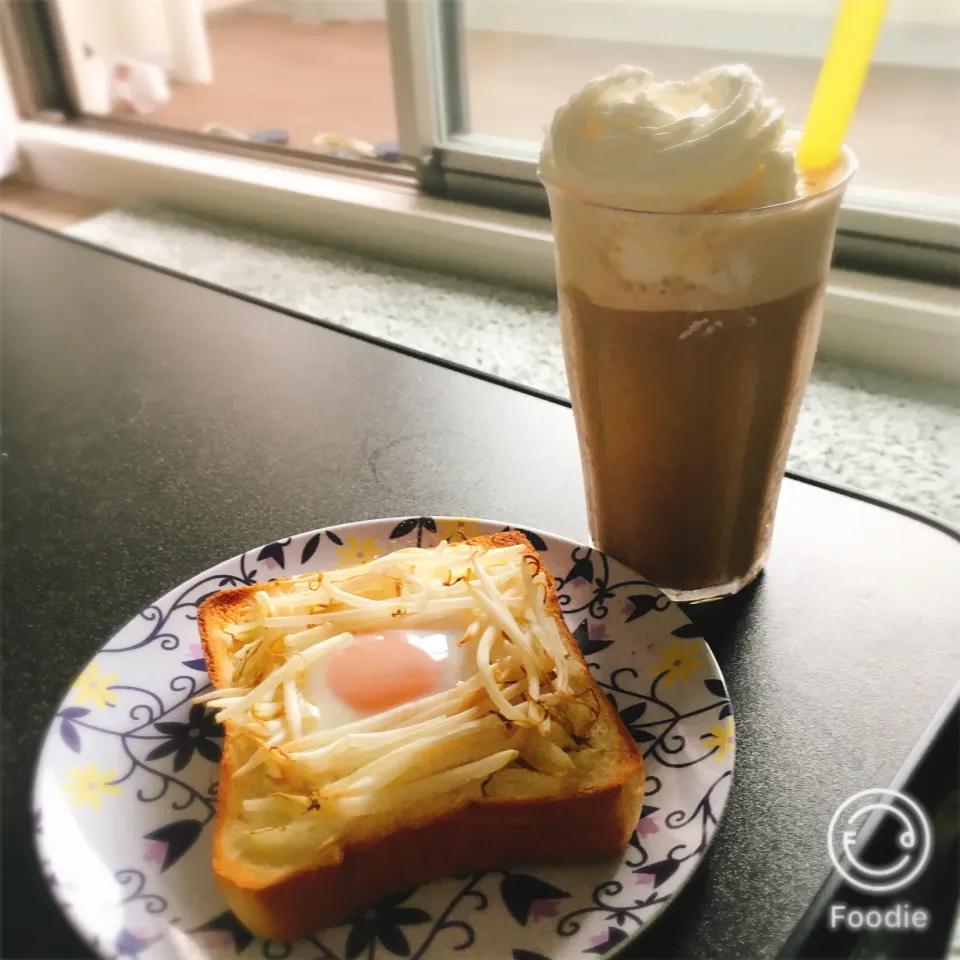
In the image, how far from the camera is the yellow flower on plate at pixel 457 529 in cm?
75

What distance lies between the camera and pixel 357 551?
753mm

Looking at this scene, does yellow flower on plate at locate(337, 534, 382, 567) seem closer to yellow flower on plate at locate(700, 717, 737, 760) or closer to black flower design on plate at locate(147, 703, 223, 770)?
black flower design on plate at locate(147, 703, 223, 770)

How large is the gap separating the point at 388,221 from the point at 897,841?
4.67ft

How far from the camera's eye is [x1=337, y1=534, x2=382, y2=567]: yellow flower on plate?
75 centimetres

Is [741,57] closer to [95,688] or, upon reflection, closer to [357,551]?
[357,551]

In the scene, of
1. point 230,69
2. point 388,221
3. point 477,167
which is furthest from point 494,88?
point 230,69

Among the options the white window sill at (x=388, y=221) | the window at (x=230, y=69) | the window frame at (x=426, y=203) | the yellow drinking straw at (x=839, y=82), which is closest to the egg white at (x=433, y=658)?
the yellow drinking straw at (x=839, y=82)

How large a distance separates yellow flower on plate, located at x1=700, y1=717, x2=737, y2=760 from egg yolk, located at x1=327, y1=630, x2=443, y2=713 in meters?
0.17

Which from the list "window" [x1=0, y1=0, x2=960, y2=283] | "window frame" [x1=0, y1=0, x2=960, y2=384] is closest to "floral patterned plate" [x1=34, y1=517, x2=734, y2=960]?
"window" [x1=0, y1=0, x2=960, y2=283]

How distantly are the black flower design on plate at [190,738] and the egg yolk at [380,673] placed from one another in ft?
0.28

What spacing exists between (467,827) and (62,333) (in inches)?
37.6

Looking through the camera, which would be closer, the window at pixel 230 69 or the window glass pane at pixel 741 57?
the window glass pane at pixel 741 57

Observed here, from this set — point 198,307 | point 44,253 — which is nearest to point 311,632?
point 198,307
